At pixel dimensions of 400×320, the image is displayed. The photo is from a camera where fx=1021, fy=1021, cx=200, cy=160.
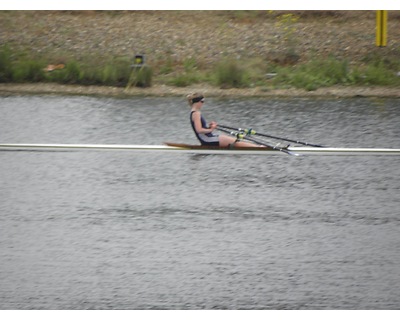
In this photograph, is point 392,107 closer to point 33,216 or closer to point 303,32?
point 303,32

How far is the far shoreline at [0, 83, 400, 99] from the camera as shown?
20.2 metres

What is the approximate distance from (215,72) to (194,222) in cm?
1050

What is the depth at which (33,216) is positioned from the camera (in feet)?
37.6

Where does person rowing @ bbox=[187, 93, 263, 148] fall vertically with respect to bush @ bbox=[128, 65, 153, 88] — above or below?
above

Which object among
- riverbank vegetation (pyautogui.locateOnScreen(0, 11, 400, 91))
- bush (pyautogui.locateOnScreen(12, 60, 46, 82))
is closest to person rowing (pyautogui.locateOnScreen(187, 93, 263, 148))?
riverbank vegetation (pyautogui.locateOnScreen(0, 11, 400, 91))

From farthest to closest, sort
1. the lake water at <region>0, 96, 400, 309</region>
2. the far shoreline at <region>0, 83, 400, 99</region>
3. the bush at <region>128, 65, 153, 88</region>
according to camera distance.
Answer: the bush at <region>128, 65, 153, 88</region>
the far shoreline at <region>0, 83, 400, 99</region>
the lake water at <region>0, 96, 400, 309</region>

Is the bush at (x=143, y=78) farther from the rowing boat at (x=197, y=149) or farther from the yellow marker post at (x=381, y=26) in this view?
the rowing boat at (x=197, y=149)

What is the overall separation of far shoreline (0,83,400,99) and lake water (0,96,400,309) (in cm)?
286

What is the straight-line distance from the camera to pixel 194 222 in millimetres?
11094

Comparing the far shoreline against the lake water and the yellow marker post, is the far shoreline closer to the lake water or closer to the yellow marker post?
the yellow marker post

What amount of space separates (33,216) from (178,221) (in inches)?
65.6

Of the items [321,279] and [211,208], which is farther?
[211,208]

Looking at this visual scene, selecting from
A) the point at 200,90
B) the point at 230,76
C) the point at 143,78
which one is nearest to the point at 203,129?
the point at 200,90
